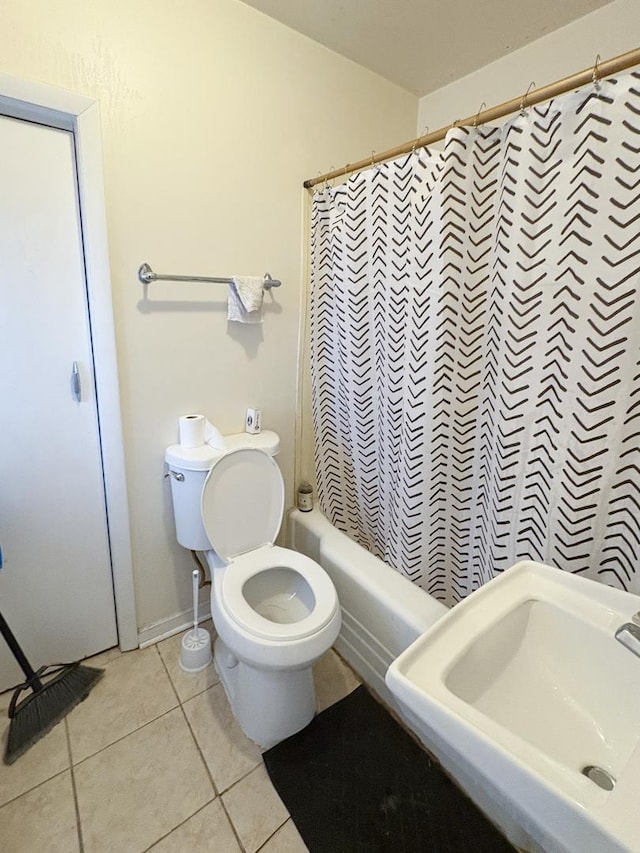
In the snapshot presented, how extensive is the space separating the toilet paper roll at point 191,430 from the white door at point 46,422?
30 cm

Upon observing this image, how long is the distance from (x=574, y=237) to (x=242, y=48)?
130 centimetres

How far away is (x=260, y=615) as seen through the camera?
4.60 ft

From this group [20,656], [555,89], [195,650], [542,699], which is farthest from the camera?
[195,650]

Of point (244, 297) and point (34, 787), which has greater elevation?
point (244, 297)

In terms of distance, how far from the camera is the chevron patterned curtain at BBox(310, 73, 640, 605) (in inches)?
36.2

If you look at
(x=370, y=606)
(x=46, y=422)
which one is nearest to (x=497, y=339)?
(x=370, y=606)

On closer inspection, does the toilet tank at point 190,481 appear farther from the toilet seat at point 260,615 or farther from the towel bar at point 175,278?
the towel bar at point 175,278

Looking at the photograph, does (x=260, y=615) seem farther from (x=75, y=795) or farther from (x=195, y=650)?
(x=75, y=795)

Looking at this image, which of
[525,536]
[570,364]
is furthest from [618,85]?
[525,536]

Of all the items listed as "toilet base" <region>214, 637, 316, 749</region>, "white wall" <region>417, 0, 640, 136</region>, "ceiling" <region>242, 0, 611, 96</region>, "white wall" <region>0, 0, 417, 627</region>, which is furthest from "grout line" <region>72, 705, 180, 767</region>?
"white wall" <region>417, 0, 640, 136</region>

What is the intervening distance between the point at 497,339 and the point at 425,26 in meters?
1.20

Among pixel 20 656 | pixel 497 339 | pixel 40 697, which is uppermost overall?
pixel 497 339

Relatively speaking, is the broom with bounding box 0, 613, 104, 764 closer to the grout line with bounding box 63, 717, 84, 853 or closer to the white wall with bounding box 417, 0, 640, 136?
the grout line with bounding box 63, 717, 84, 853

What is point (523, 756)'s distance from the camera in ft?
1.91
